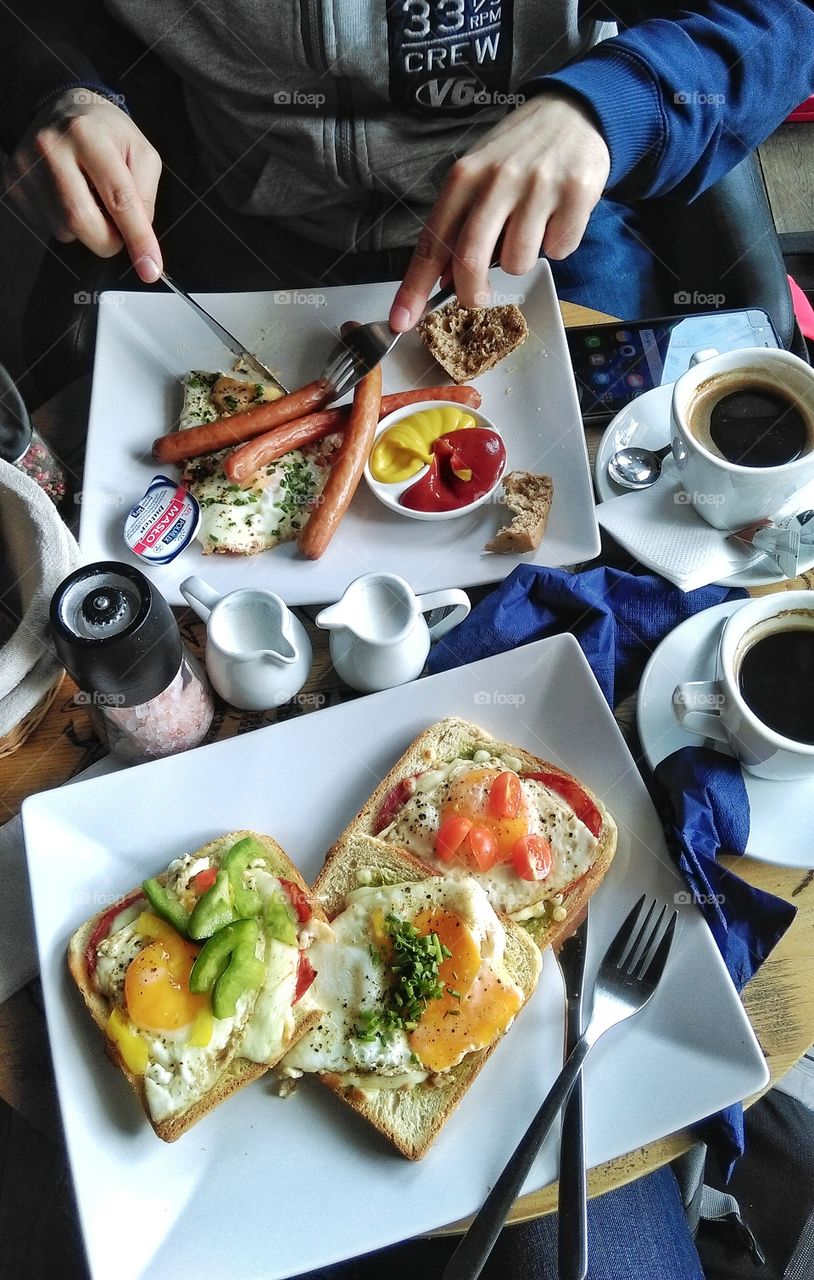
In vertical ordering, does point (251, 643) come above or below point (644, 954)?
above

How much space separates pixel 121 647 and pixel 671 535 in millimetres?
1091

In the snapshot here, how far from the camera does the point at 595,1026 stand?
1448 mm

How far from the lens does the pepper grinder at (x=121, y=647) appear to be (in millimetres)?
1420

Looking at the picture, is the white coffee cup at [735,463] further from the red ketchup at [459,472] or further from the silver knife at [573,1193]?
the silver knife at [573,1193]

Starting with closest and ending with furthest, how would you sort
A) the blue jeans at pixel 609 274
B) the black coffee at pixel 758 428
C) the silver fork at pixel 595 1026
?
the silver fork at pixel 595 1026 < the black coffee at pixel 758 428 < the blue jeans at pixel 609 274

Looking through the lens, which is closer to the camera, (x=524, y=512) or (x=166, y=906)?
(x=166, y=906)

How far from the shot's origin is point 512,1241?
5.73 feet

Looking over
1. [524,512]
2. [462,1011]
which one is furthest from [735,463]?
[462,1011]

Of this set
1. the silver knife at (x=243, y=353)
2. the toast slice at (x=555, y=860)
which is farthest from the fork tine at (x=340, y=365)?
the toast slice at (x=555, y=860)

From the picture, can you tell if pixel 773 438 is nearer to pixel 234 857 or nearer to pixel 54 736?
pixel 234 857

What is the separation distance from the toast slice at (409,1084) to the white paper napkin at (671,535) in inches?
29.7

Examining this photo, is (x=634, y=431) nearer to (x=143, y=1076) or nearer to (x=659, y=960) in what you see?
(x=659, y=960)

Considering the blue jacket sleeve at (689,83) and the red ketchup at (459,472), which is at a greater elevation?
the blue jacket sleeve at (689,83)

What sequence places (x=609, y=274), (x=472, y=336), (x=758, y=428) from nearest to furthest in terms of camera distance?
(x=758, y=428) < (x=472, y=336) < (x=609, y=274)
